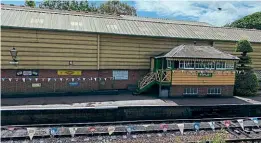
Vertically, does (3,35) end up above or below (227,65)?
above

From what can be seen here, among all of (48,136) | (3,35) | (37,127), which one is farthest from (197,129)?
(3,35)

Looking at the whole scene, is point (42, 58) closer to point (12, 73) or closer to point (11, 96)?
point (12, 73)

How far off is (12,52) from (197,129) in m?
12.7

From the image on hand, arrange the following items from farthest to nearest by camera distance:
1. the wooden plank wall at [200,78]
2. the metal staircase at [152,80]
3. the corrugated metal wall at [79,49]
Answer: the metal staircase at [152,80]
the wooden plank wall at [200,78]
the corrugated metal wall at [79,49]

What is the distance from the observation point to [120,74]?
1670 cm

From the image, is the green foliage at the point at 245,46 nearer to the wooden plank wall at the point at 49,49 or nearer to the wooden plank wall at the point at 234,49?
the wooden plank wall at the point at 234,49

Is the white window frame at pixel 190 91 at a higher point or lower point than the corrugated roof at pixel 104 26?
lower

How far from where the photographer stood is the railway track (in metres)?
8.57

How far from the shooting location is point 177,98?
1485 centimetres

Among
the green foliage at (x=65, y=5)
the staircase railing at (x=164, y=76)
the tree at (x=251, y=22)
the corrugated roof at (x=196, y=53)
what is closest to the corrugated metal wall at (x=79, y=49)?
the corrugated roof at (x=196, y=53)

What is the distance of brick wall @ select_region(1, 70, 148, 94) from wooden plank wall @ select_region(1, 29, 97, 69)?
24.1 inches

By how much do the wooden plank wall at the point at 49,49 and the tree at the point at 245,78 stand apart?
12.6 meters

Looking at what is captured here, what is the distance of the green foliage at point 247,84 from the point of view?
53.9 feet

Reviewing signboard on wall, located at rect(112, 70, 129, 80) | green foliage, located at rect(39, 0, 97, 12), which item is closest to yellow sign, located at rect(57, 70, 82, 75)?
signboard on wall, located at rect(112, 70, 129, 80)
